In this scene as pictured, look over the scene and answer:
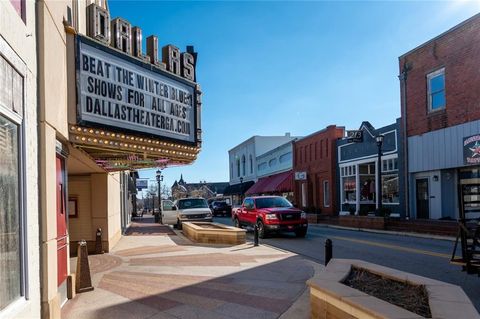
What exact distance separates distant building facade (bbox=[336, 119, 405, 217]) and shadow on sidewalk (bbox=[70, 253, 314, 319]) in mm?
16168

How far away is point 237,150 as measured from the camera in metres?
68.0

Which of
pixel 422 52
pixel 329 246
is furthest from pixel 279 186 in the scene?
pixel 329 246

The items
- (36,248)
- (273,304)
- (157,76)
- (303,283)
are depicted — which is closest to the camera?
(36,248)

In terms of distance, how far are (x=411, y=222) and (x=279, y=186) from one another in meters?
23.3

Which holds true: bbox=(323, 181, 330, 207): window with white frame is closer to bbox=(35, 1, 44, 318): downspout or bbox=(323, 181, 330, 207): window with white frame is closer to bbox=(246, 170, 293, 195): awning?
bbox=(246, 170, 293, 195): awning

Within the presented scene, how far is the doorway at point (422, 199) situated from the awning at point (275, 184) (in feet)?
62.2

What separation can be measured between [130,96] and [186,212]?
18.0 metres

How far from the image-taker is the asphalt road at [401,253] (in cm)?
989

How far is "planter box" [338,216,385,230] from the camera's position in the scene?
2347cm

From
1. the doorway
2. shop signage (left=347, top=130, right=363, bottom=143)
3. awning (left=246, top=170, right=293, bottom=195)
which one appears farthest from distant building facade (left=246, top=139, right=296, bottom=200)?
the doorway

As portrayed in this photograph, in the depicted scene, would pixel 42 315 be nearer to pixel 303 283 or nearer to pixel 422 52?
pixel 303 283

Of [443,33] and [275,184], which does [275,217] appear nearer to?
[443,33]

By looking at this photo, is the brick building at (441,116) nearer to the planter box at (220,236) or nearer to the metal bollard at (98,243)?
the planter box at (220,236)

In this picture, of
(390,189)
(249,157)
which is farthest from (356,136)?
(249,157)
